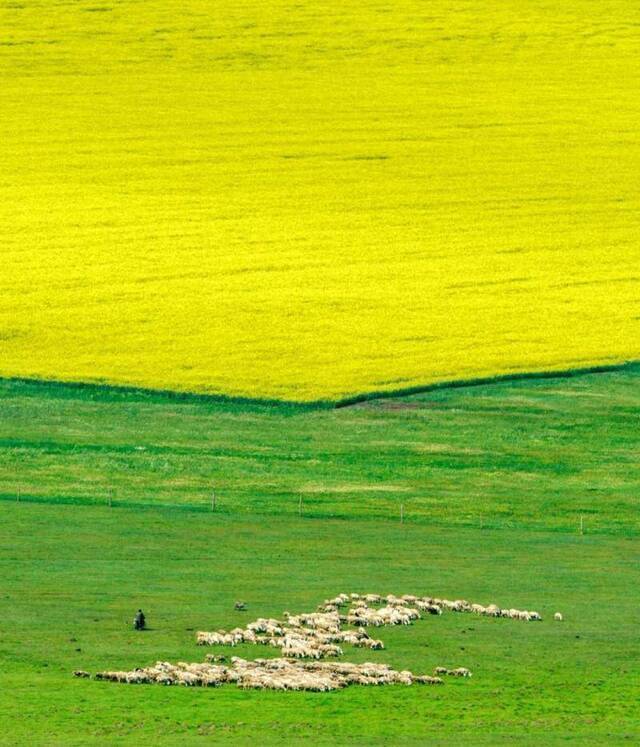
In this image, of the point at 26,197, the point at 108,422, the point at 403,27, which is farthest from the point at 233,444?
the point at 403,27

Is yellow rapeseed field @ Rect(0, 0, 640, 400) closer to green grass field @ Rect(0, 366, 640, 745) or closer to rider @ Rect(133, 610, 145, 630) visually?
green grass field @ Rect(0, 366, 640, 745)

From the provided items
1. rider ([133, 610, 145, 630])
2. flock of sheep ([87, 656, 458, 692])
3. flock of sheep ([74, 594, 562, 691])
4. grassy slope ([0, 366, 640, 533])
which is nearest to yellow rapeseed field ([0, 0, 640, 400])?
grassy slope ([0, 366, 640, 533])

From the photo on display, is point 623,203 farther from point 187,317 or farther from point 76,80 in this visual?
point 76,80

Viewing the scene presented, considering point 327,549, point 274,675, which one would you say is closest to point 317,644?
point 274,675

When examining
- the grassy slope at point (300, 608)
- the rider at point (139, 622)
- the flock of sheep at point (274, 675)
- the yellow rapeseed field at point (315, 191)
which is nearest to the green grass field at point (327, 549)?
the grassy slope at point (300, 608)

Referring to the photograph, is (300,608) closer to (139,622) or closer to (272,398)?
(139,622)

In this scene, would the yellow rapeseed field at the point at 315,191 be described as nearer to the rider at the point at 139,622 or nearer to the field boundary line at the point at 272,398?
the field boundary line at the point at 272,398

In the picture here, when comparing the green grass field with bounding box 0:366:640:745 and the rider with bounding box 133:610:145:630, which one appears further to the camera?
the rider with bounding box 133:610:145:630
